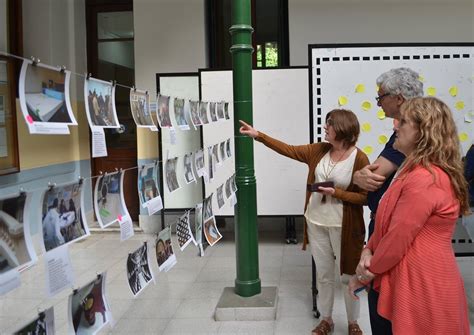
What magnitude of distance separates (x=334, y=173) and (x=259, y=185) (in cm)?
238

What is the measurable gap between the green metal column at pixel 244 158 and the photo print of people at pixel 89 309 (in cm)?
176

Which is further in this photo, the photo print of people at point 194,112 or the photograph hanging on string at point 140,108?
the photo print of people at point 194,112

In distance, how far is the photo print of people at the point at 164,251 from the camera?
7.65 feet

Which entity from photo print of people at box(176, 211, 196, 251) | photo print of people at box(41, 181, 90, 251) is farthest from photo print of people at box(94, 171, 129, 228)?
photo print of people at box(176, 211, 196, 251)

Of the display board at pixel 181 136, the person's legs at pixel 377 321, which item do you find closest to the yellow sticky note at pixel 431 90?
the person's legs at pixel 377 321

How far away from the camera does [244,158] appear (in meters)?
3.42

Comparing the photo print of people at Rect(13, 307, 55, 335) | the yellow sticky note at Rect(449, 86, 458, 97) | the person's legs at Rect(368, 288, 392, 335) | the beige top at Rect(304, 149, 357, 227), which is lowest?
the person's legs at Rect(368, 288, 392, 335)

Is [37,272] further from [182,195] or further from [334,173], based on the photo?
[334,173]

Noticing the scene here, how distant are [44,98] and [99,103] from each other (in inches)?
13.8

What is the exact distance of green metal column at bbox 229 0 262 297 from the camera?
334 cm

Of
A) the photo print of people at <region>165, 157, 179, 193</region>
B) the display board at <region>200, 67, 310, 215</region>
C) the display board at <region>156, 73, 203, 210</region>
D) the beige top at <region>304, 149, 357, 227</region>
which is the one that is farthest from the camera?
the display board at <region>156, 73, 203, 210</region>

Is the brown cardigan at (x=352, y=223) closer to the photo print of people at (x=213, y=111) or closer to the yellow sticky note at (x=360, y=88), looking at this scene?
the yellow sticky note at (x=360, y=88)

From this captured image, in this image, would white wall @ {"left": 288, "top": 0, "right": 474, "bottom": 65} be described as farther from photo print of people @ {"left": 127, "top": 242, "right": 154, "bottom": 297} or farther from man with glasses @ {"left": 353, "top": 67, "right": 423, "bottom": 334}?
photo print of people @ {"left": 127, "top": 242, "right": 154, "bottom": 297}

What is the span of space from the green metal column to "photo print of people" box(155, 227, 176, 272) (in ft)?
3.46
